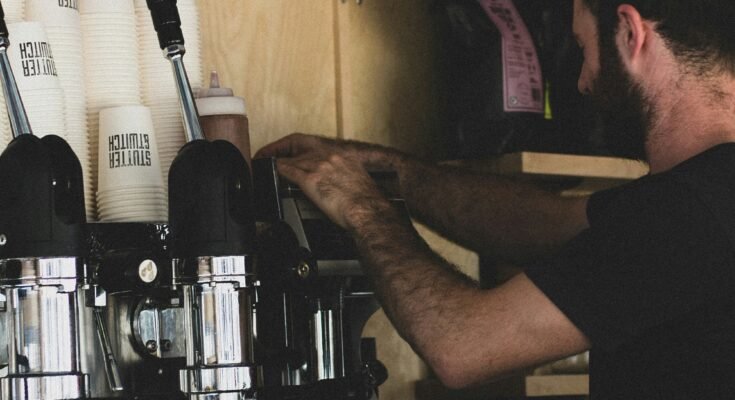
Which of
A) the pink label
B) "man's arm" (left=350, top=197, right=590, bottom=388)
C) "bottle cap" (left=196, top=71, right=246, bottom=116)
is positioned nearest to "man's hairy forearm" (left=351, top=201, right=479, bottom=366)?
"man's arm" (left=350, top=197, right=590, bottom=388)

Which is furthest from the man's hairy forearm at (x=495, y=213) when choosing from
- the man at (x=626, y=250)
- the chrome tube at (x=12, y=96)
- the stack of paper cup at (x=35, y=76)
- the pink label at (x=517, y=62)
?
the chrome tube at (x=12, y=96)

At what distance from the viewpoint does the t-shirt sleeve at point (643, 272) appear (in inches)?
57.9

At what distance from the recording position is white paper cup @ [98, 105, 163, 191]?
1440mm

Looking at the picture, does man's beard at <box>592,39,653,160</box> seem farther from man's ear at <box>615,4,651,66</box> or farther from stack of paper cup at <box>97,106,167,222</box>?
stack of paper cup at <box>97,106,167,222</box>

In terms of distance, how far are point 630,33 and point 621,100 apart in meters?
0.10

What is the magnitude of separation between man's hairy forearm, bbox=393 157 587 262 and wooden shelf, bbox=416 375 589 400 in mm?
236

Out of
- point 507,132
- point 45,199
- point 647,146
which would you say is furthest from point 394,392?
point 45,199

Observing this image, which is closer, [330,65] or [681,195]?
[681,195]

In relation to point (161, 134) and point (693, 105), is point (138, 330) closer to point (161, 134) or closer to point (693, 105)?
point (161, 134)

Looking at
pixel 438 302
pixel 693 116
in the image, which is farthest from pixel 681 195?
pixel 438 302

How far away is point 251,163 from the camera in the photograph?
1571 mm

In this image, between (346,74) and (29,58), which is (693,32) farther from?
(29,58)

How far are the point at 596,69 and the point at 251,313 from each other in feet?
2.50

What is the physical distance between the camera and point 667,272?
1.47m
